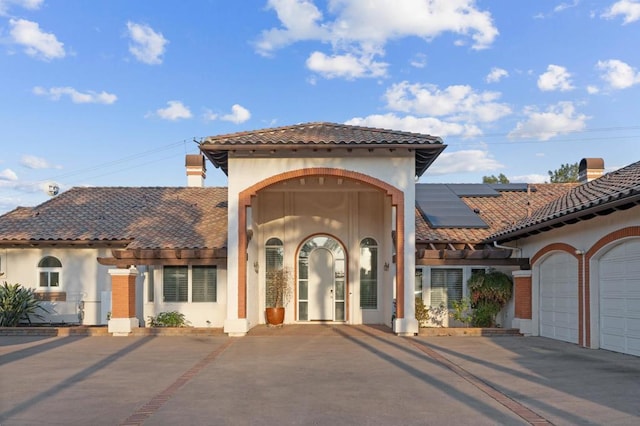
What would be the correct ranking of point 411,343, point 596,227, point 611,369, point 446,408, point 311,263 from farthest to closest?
1. point 311,263
2. point 411,343
3. point 596,227
4. point 611,369
5. point 446,408

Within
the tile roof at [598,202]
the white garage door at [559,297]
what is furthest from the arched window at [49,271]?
the white garage door at [559,297]

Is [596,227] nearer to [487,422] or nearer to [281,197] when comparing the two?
[487,422]

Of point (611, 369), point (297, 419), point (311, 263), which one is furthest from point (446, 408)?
point (311, 263)

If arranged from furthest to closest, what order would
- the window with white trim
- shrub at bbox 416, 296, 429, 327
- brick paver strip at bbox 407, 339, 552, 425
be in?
the window with white trim → shrub at bbox 416, 296, 429, 327 → brick paver strip at bbox 407, 339, 552, 425

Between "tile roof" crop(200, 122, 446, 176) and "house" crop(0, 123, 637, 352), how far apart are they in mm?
84

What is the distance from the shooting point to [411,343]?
14.5m

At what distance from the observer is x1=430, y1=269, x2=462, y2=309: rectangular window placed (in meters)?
18.6

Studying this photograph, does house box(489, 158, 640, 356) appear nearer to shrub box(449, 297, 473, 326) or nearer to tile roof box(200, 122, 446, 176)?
shrub box(449, 297, 473, 326)

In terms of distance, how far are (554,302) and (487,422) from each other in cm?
941

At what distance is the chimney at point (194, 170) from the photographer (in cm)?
2617

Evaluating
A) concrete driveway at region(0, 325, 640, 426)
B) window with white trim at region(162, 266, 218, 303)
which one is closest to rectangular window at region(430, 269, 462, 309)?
concrete driveway at region(0, 325, 640, 426)

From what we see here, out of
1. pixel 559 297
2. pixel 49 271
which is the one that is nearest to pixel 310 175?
pixel 559 297

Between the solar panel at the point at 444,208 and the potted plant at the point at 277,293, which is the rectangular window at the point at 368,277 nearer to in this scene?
the solar panel at the point at 444,208

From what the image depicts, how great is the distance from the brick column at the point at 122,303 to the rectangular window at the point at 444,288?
29.3 feet
